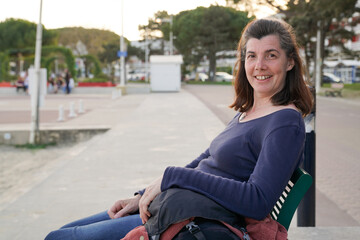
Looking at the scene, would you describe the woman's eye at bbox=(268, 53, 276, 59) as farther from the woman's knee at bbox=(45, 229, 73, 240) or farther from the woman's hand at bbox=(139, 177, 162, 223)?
the woman's knee at bbox=(45, 229, 73, 240)

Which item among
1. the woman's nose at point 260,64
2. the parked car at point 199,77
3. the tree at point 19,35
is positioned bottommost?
the woman's nose at point 260,64

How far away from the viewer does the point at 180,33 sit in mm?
59062

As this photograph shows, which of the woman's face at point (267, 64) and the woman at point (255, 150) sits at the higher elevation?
the woman's face at point (267, 64)

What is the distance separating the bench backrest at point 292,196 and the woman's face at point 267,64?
16.3 inches

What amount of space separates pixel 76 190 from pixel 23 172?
3.47m

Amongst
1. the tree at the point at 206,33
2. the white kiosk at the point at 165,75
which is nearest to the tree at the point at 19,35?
the tree at the point at 206,33

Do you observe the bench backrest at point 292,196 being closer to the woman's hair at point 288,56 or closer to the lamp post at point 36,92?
the woman's hair at point 288,56

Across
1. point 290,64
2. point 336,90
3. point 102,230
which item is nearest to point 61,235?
point 102,230

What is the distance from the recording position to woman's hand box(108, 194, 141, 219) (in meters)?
2.07

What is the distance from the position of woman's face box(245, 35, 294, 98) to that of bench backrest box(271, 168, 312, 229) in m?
0.41

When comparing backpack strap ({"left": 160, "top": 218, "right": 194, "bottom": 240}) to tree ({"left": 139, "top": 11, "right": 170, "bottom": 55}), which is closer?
backpack strap ({"left": 160, "top": 218, "right": 194, "bottom": 240})

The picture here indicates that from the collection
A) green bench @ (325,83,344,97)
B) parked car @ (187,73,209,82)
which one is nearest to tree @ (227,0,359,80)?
green bench @ (325,83,344,97)

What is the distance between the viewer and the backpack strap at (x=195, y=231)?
1576mm

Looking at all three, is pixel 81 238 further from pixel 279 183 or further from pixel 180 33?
pixel 180 33
